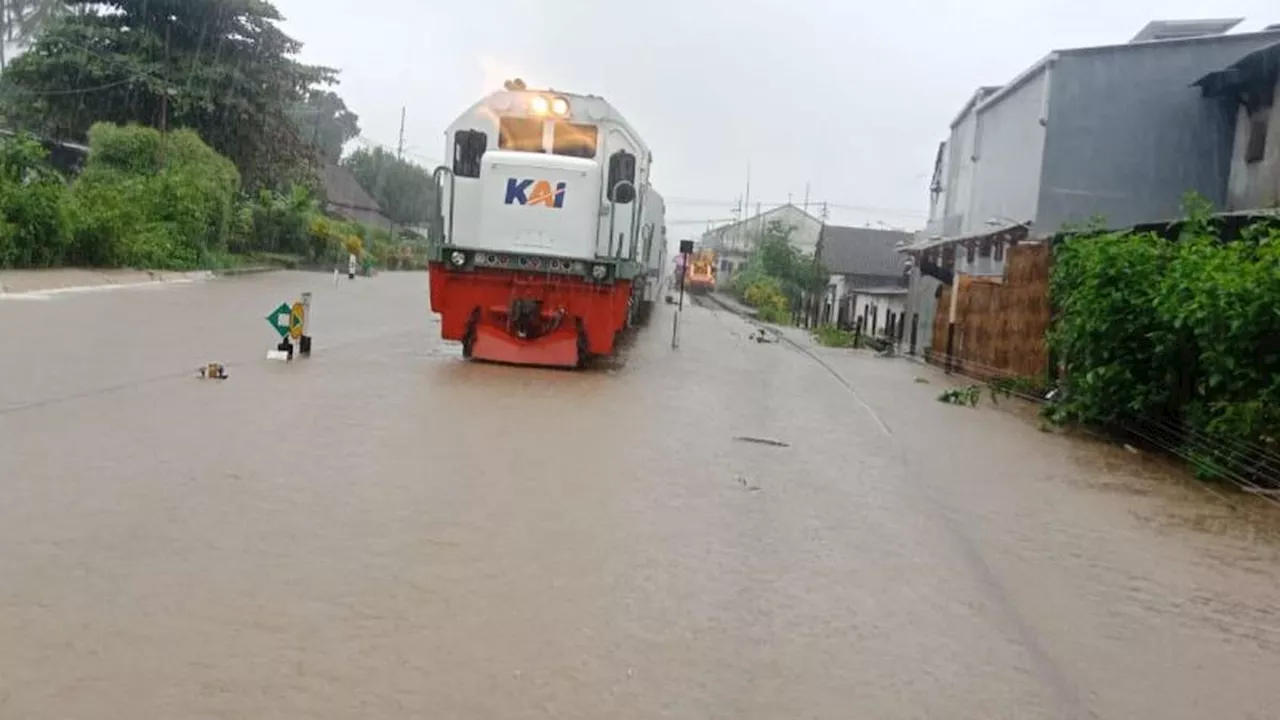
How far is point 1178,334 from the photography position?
483 inches

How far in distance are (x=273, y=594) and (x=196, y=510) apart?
168 cm

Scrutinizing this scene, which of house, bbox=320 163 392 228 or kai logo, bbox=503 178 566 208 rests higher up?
house, bbox=320 163 392 228

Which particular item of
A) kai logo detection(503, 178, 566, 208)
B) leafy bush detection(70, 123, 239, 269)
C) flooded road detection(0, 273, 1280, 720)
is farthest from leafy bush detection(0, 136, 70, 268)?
flooded road detection(0, 273, 1280, 720)

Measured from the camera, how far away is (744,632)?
5.83 m

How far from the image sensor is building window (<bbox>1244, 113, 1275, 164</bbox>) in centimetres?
2467

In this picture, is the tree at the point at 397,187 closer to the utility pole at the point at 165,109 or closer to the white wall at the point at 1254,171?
the utility pole at the point at 165,109

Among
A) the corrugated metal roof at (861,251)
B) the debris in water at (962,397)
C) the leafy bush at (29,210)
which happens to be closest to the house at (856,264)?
the corrugated metal roof at (861,251)

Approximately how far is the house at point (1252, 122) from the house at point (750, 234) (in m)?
65.0

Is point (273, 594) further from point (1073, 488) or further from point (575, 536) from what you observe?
point (1073, 488)

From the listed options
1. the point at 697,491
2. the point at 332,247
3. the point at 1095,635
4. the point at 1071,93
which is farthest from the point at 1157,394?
the point at 332,247

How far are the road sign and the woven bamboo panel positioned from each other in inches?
383

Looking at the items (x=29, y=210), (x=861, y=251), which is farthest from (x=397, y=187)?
(x=29, y=210)

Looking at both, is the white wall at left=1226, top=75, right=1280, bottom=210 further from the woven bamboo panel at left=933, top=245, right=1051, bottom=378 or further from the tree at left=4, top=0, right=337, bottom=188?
the tree at left=4, top=0, right=337, bottom=188

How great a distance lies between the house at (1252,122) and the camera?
943 inches
